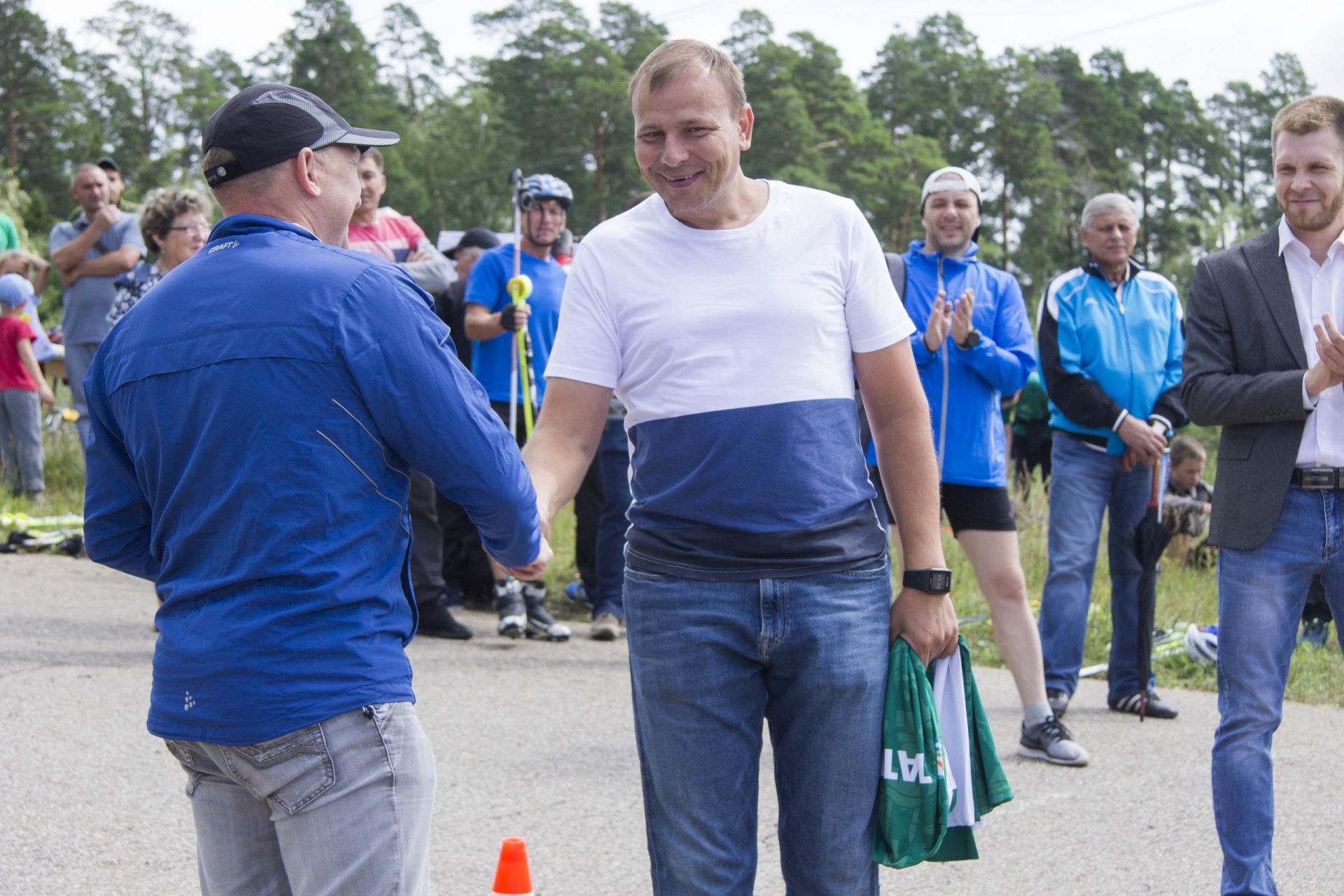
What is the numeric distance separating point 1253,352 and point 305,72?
6046 centimetres

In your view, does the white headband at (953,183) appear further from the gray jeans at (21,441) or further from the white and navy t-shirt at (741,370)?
the gray jeans at (21,441)

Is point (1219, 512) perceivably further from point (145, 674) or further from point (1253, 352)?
point (145, 674)

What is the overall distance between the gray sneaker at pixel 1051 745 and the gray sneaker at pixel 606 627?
2639 millimetres

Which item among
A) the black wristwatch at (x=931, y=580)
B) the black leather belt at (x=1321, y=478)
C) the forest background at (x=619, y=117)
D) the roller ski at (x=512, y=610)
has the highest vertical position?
the forest background at (x=619, y=117)

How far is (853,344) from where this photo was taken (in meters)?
2.83

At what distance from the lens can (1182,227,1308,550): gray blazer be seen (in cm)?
373

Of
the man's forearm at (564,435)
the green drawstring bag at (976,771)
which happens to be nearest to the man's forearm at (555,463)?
the man's forearm at (564,435)

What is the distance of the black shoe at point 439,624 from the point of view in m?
7.40

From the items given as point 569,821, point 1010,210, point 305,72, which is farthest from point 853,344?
point 1010,210

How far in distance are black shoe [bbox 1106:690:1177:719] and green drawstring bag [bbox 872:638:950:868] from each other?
12.3 ft

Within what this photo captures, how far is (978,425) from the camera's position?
18.0 ft

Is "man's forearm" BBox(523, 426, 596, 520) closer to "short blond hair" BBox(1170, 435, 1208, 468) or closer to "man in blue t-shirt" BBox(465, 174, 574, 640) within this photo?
"man in blue t-shirt" BBox(465, 174, 574, 640)

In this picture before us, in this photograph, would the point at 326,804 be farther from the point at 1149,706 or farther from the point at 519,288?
the point at 519,288

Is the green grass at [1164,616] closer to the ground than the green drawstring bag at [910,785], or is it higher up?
closer to the ground
